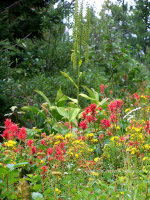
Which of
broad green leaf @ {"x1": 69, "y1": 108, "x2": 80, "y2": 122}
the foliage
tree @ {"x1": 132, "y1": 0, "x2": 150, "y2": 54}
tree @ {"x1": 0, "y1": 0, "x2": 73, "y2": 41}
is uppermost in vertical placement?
tree @ {"x1": 132, "y1": 0, "x2": 150, "y2": 54}

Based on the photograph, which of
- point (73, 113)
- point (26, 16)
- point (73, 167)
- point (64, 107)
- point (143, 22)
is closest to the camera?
point (73, 167)

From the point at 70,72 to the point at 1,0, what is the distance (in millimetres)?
2066

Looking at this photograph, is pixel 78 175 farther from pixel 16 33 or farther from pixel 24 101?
pixel 16 33

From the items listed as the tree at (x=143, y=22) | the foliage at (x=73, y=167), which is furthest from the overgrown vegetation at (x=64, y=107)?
the tree at (x=143, y=22)

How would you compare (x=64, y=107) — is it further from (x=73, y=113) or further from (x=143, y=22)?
(x=143, y=22)

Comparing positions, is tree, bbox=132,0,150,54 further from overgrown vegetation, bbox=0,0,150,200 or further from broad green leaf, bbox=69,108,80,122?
broad green leaf, bbox=69,108,80,122

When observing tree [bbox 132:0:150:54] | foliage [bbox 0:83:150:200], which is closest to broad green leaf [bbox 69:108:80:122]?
foliage [bbox 0:83:150:200]

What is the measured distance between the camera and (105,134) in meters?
2.71

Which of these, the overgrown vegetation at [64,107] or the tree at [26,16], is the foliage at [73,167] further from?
the tree at [26,16]

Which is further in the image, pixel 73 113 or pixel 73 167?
pixel 73 113

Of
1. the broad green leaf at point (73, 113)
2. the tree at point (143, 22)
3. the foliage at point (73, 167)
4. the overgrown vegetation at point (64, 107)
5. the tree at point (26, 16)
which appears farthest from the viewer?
the tree at point (143, 22)

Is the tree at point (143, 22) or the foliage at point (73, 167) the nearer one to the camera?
the foliage at point (73, 167)

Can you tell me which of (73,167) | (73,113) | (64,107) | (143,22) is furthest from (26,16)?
(143,22)

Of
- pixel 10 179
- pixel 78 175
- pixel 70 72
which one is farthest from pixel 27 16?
pixel 10 179
